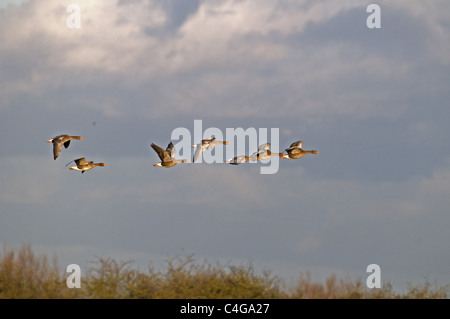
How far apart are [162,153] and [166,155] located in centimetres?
22

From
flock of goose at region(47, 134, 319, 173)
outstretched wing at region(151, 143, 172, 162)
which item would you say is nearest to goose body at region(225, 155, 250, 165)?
flock of goose at region(47, 134, 319, 173)

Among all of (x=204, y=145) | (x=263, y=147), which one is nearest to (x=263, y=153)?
(x=263, y=147)

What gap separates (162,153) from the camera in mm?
39750

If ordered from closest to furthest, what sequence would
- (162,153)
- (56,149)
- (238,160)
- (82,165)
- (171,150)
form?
(56,149), (162,153), (171,150), (82,165), (238,160)

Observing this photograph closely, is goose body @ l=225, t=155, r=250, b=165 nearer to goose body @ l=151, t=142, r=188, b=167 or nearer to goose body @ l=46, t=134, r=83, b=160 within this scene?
goose body @ l=151, t=142, r=188, b=167

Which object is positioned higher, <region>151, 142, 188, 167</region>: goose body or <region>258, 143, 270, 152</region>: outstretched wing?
<region>258, 143, 270, 152</region>: outstretched wing

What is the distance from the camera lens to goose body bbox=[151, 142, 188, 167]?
39.6 metres

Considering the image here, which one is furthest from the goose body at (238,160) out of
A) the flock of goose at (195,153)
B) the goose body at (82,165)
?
the goose body at (82,165)

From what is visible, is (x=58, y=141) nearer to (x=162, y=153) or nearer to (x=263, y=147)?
(x=162, y=153)

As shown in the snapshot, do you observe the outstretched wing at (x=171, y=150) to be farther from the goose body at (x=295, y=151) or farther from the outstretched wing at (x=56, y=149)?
the goose body at (x=295, y=151)

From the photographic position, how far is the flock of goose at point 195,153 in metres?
38.7

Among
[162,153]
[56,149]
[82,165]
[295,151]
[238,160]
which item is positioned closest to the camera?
[56,149]
